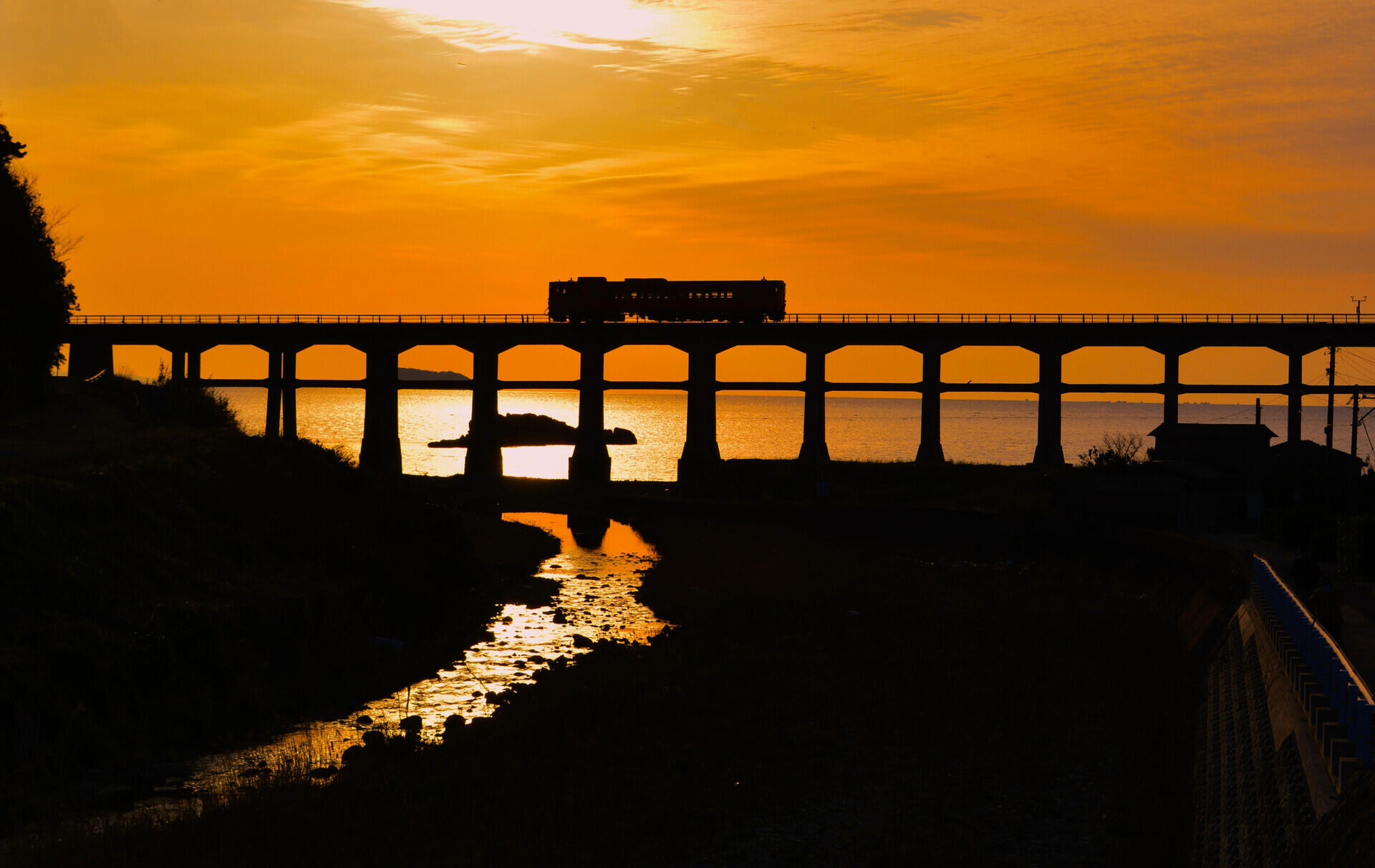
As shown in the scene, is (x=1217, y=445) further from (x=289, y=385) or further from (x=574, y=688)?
(x=289, y=385)

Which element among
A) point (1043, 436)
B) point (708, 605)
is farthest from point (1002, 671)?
point (1043, 436)

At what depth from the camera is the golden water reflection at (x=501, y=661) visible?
76.5ft

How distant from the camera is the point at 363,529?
39.0 metres

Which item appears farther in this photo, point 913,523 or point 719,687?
point 913,523

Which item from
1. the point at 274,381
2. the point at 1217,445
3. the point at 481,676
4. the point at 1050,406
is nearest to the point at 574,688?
the point at 481,676

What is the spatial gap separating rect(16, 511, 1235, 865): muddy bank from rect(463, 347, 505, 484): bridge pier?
4635 centimetres

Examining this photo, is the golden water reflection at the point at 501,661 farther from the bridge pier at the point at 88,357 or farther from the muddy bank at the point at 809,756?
the bridge pier at the point at 88,357

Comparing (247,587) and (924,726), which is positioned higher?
(247,587)

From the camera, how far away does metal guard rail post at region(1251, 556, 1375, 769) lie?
1253cm

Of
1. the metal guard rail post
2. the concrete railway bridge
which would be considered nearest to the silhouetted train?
the concrete railway bridge

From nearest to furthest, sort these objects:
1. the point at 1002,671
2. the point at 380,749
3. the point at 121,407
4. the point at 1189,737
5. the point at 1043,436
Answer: the point at 380,749 < the point at 1189,737 < the point at 1002,671 < the point at 121,407 < the point at 1043,436

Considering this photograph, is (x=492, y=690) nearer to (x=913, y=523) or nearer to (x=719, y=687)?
(x=719, y=687)

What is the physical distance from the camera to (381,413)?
87562mm

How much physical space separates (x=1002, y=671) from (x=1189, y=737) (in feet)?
20.2
